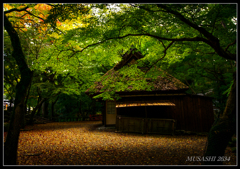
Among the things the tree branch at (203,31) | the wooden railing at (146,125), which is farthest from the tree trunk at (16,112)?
the wooden railing at (146,125)

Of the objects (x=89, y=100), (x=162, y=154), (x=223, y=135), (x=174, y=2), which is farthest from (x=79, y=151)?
(x=89, y=100)

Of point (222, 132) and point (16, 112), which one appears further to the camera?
point (16, 112)

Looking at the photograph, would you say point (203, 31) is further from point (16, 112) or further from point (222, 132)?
point (16, 112)

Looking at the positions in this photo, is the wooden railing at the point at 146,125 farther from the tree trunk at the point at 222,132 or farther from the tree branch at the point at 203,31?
the tree branch at the point at 203,31

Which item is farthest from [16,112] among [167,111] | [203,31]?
[167,111]

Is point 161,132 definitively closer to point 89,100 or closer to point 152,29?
point 152,29

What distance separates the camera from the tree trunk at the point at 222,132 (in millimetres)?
3717

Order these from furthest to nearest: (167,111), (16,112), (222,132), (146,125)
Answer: (167,111) → (146,125) → (16,112) → (222,132)

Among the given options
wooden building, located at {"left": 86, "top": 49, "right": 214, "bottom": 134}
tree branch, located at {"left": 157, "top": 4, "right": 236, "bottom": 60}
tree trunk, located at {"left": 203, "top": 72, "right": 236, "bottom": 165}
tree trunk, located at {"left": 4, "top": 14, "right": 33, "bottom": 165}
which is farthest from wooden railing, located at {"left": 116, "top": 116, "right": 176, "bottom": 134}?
tree trunk, located at {"left": 4, "top": 14, "right": 33, "bottom": 165}

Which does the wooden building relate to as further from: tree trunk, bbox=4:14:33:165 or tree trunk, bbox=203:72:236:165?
tree trunk, bbox=4:14:33:165

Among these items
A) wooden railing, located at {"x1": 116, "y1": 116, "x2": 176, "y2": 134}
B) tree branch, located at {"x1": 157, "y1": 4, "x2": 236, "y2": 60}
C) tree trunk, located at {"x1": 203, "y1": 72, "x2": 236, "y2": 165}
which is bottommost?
wooden railing, located at {"x1": 116, "y1": 116, "x2": 176, "y2": 134}

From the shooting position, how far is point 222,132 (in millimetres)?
3732

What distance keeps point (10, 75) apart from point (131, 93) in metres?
9.05

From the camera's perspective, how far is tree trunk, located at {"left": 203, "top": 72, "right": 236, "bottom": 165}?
3.72m
